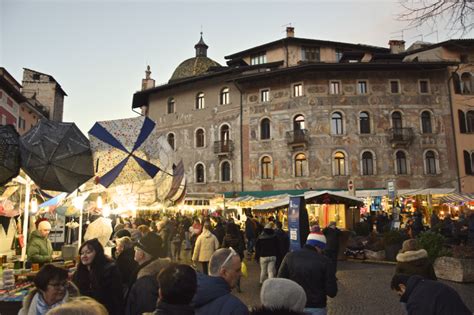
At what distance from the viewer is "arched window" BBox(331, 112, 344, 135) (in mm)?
27084

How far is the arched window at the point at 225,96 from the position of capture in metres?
30.5

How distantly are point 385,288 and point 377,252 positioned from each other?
5.22m

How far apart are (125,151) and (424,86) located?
2622cm

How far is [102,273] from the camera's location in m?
4.22

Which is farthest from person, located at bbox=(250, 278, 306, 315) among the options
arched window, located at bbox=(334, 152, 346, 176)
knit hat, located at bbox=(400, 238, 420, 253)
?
arched window, located at bbox=(334, 152, 346, 176)

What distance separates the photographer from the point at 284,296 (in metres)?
2.49

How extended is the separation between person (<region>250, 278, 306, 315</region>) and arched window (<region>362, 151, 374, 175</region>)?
25045mm

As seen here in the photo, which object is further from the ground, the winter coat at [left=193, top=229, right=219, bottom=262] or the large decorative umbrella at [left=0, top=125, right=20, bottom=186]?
the large decorative umbrella at [left=0, top=125, right=20, bottom=186]

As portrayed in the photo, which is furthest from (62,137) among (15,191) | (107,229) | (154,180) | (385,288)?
(385,288)

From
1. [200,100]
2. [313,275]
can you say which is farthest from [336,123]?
[313,275]

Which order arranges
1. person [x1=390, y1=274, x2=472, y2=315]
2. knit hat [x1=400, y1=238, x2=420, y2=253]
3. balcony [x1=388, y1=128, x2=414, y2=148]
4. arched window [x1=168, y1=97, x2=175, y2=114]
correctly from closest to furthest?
person [x1=390, y1=274, x2=472, y2=315], knit hat [x1=400, y1=238, x2=420, y2=253], balcony [x1=388, y1=128, x2=414, y2=148], arched window [x1=168, y1=97, x2=175, y2=114]

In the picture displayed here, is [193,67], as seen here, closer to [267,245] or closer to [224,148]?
[224,148]

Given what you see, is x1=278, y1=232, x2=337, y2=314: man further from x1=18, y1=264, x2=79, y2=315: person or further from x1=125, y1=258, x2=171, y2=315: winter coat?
x1=18, y1=264, x2=79, y2=315: person

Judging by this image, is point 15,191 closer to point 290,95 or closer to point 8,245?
point 8,245
